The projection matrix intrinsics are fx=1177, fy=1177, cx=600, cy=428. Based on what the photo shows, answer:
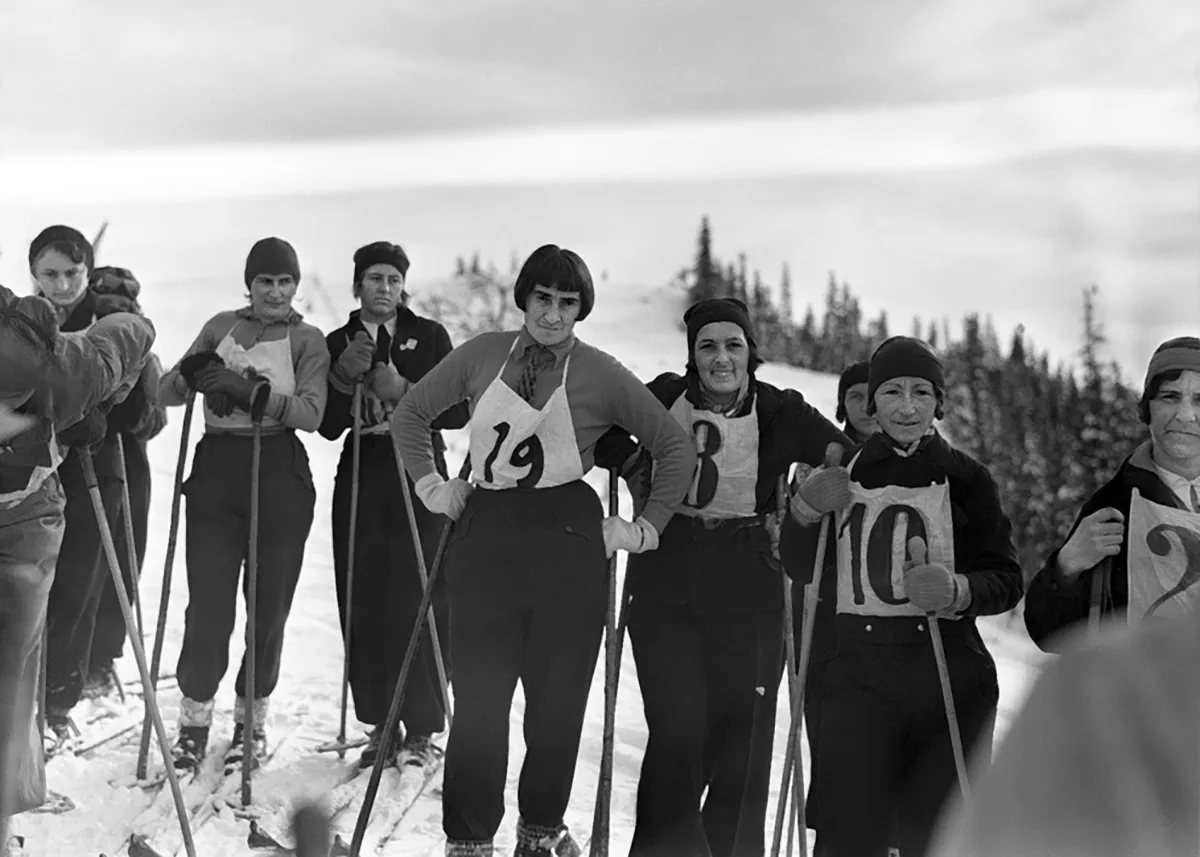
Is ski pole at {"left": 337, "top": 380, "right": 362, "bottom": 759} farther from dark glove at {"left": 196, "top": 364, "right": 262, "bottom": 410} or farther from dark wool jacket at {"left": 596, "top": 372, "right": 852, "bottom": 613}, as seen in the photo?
dark wool jacket at {"left": 596, "top": 372, "right": 852, "bottom": 613}

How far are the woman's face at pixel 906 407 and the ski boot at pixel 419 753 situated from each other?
2.92 meters

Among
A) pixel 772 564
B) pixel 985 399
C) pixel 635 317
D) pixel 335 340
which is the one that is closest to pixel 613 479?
pixel 772 564

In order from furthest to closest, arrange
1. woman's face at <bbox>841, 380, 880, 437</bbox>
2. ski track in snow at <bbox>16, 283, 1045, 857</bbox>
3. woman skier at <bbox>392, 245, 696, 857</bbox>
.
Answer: woman's face at <bbox>841, 380, 880, 437</bbox>
ski track in snow at <bbox>16, 283, 1045, 857</bbox>
woman skier at <bbox>392, 245, 696, 857</bbox>

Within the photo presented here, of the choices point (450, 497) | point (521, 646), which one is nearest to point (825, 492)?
point (521, 646)

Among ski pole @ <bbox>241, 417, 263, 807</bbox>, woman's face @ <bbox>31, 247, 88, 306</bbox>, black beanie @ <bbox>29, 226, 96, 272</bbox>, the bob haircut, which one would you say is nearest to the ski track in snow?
ski pole @ <bbox>241, 417, 263, 807</bbox>

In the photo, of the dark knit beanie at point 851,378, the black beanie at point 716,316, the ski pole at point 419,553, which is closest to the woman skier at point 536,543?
the black beanie at point 716,316

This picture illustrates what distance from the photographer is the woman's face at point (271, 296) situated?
5676 millimetres

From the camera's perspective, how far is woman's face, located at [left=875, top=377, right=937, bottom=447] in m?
3.99

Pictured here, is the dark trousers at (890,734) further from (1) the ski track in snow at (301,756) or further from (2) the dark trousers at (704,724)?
(1) the ski track in snow at (301,756)

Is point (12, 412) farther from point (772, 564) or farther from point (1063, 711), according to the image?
point (1063, 711)

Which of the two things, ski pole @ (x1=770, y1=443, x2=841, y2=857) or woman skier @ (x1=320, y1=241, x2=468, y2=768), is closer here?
ski pole @ (x1=770, y1=443, x2=841, y2=857)

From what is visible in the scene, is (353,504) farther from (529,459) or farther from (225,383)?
(529,459)

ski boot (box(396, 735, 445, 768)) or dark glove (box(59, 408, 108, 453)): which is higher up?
dark glove (box(59, 408, 108, 453))

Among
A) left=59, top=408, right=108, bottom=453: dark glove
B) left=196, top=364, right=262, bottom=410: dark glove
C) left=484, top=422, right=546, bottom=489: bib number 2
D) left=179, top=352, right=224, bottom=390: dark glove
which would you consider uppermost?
left=179, top=352, right=224, bottom=390: dark glove
